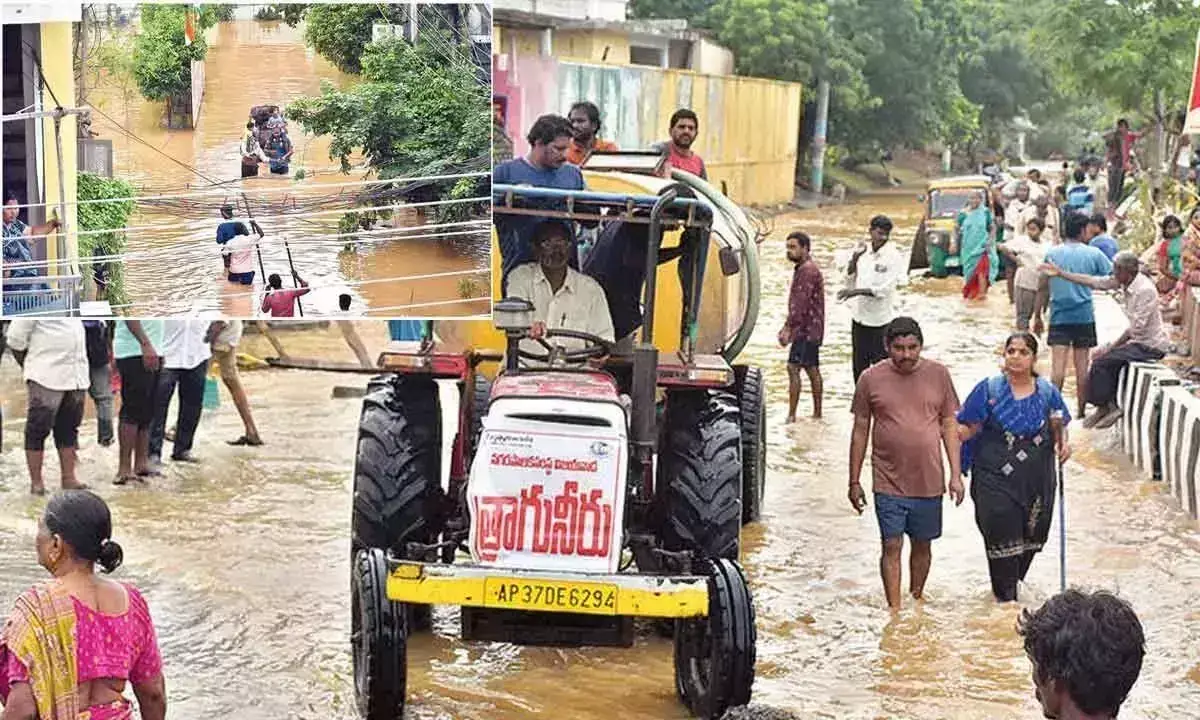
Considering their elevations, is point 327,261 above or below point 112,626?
above

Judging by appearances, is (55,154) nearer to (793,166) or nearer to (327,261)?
(327,261)

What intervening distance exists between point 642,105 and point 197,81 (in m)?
30.1

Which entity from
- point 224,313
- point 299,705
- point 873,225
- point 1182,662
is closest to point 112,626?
point 224,313

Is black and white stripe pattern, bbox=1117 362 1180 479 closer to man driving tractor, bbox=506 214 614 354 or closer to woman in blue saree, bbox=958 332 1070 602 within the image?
woman in blue saree, bbox=958 332 1070 602

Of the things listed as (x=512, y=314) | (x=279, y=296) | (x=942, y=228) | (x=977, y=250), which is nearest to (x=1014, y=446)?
(x=512, y=314)

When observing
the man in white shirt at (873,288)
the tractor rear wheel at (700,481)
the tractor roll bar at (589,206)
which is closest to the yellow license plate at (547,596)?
the tractor rear wheel at (700,481)

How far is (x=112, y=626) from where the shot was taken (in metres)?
5.04

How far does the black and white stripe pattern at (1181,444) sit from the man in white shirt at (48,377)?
23.2 ft

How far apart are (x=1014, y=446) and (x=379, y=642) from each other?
3.84m

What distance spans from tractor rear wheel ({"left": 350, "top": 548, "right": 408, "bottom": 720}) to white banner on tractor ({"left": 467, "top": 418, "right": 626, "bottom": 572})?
40 centimetres

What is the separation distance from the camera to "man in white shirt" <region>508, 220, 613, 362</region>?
820 cm

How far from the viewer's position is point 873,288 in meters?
14.1

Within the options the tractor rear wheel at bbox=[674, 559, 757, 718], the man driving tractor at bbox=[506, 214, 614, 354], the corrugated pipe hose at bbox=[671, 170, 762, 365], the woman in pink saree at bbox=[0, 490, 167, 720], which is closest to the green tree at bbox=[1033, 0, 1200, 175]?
the corrugated pipe hose at bbox=[671, 170, 762, 365]

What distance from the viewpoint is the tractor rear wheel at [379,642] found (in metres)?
7.08
